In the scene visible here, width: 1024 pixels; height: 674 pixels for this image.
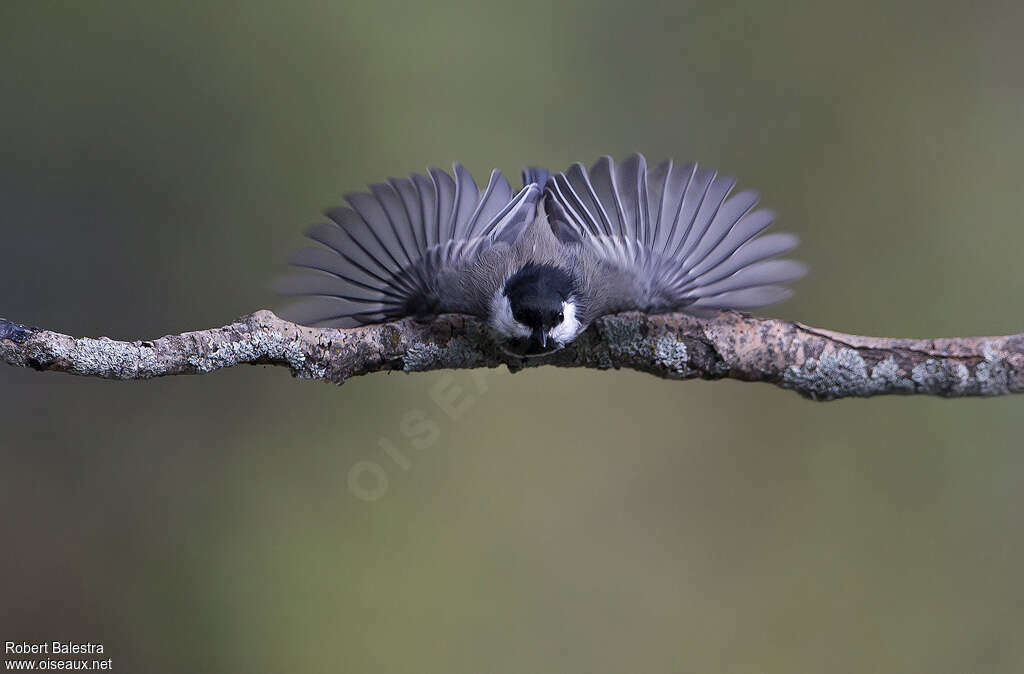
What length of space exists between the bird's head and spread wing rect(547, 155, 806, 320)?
0.12 metres

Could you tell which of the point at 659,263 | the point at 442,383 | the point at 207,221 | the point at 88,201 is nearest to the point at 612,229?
the point at 659,263

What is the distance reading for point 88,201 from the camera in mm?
2033

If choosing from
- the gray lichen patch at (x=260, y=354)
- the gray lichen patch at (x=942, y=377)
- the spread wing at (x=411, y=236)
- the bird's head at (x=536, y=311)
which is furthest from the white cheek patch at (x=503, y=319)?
the gray lichen patch at (x=942, y=377)

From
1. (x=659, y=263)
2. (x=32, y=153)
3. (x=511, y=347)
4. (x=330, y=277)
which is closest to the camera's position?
(x=511, y=347)

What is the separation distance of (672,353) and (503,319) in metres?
0.25

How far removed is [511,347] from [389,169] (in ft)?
3.30

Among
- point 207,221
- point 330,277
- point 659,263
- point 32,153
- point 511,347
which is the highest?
point 32,153

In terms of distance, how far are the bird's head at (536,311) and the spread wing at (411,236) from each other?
11cm

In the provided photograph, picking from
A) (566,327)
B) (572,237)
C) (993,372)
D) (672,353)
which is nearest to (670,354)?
(672,353)

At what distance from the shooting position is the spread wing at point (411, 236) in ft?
4.71

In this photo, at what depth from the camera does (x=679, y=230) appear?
1.46m

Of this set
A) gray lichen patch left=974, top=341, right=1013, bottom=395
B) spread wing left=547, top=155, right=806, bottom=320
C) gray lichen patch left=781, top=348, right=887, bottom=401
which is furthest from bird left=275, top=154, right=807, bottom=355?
gray lichen patch left=974, top=341, right=1013, bottom=395

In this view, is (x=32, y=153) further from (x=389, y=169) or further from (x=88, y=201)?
(x=389, y=169)

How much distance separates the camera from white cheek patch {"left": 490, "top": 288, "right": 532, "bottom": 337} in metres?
1.28
